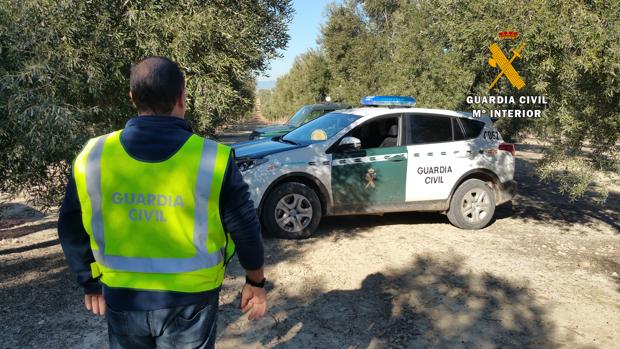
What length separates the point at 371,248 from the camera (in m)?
6.16

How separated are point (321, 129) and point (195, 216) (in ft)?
17.0

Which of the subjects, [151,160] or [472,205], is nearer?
[151,160]

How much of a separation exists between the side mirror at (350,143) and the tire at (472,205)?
178 centimetres

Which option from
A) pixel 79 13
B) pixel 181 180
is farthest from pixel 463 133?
pixel 181 180

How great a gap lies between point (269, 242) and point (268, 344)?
249cm

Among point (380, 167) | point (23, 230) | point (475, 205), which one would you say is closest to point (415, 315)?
point (380, 167)

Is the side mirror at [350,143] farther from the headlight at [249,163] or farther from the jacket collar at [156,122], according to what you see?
the jacket collar at [156,122]

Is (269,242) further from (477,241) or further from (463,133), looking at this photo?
(463,133)

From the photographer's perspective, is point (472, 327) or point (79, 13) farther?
point (79, 13)

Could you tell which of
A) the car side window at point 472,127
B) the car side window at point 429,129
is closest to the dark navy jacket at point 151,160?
the car side window at point 429,129

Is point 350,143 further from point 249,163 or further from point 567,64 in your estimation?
point 567,64

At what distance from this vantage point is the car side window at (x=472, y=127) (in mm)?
7262

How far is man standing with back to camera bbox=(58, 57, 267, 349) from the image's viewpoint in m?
1.92

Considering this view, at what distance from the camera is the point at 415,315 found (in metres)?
4.32
